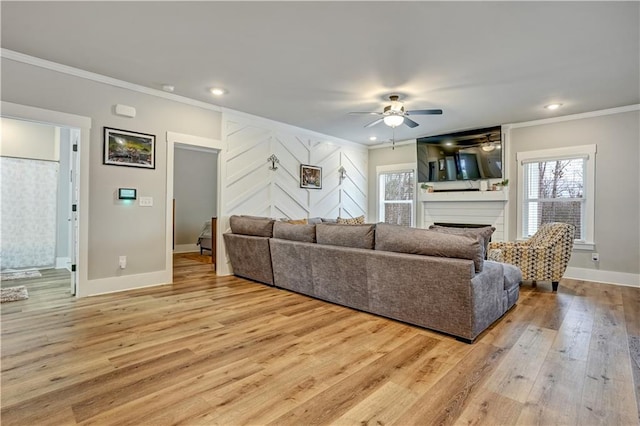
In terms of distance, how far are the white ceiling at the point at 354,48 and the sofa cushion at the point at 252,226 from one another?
1745mm

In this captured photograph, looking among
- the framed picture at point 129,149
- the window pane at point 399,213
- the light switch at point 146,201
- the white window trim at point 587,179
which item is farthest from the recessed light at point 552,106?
the light switch at point 146,201

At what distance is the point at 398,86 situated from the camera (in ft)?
13.4

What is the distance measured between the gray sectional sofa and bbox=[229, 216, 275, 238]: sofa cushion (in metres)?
0.16

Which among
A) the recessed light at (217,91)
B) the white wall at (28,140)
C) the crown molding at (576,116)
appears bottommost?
the white wall at (28,140)

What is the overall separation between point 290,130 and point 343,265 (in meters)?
3.56

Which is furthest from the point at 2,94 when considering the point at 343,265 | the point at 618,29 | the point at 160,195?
the point at 618,29

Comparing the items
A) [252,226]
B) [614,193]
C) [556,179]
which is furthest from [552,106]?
[252,226]

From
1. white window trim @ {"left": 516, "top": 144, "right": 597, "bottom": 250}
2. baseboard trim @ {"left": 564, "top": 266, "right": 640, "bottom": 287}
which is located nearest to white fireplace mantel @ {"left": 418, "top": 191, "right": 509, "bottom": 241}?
white window trim @ {"left": 516, "top": 144, "right": 597, "bottom": 250}

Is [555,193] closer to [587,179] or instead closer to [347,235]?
[587,179]

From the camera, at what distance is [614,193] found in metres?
4.84

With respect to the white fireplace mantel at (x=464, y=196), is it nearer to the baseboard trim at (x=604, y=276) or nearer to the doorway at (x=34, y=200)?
the baseboard trim at (x=604, y=276)

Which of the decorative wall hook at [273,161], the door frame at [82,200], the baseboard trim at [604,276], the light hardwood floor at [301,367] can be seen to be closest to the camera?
the light hardwood floor at [301,367]

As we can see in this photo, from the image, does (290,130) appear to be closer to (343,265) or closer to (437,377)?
(343,265)

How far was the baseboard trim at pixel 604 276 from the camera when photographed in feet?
15.3
